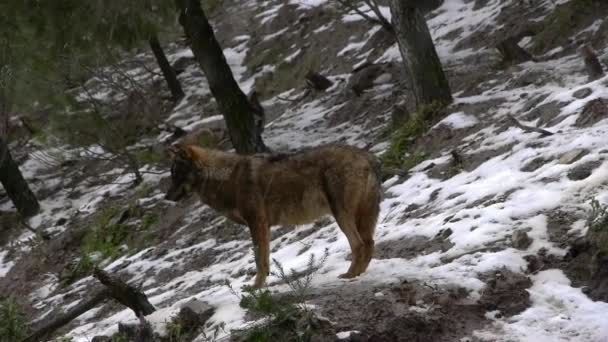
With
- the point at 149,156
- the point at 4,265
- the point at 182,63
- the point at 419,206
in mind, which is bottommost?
the point at 4,265

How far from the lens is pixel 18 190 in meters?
15.8

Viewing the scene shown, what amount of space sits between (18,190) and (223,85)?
713 centimetres

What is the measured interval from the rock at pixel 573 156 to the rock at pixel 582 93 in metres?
1.82

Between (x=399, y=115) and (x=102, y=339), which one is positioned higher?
(x=102, y=339)

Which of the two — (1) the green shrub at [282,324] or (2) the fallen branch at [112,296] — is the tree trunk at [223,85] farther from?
(1) the green shrub at [282,324]

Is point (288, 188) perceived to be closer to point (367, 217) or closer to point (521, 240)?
point (367, 217)

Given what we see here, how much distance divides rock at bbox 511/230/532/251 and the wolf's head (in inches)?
116

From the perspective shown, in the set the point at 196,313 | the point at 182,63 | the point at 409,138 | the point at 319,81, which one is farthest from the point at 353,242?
the point at 182,63

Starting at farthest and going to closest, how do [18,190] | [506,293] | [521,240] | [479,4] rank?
[18,190] < [479,4] < [521,240] < [506,293]

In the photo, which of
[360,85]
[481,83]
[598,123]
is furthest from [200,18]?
[598,123]

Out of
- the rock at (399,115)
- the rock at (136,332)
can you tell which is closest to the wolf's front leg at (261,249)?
the rock at (136,332)

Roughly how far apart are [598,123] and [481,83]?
3.94 metres

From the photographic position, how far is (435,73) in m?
10.2

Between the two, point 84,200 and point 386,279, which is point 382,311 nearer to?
point 386,279
